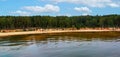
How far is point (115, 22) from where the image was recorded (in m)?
172

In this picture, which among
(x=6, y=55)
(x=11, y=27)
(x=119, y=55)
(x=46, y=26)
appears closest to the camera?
(x=119, y=55)

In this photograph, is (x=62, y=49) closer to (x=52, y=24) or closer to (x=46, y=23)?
(x=46, y=23)

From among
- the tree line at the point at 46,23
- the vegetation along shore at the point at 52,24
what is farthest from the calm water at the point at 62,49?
the tree line at the point at 46,23

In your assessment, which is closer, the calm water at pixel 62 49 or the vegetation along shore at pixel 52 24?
the calm water at pixel 62 49

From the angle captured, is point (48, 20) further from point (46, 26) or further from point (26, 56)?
point (26, 56)

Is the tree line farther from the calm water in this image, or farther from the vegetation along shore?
the calm water

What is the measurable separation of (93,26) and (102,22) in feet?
21.9

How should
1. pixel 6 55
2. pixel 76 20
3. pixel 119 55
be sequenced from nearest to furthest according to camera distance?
pixel 119 55 → pixel 6 55 → pixel 76 20

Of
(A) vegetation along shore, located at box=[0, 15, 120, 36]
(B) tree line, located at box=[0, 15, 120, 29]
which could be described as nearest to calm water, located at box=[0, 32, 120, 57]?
(A) vegetation along shore, located at box=[0, 15, 120, 36]

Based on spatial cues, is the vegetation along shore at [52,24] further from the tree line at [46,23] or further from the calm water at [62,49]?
the calm water at [62,49]

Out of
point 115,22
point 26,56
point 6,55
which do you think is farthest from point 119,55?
point 115,22

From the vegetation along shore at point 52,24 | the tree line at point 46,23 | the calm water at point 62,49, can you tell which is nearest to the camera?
the calm water at point 62,49

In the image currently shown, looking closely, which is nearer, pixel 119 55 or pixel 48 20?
pixel 119 55

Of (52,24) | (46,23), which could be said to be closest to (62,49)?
(46,23)
